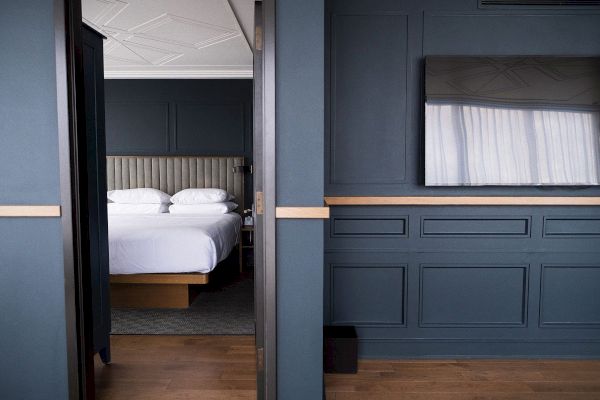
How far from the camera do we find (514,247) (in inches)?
100

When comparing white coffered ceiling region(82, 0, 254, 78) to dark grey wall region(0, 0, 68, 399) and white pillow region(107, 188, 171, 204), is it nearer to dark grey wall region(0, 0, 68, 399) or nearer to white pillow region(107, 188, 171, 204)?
white pillow region(107, 188, 171, 204)

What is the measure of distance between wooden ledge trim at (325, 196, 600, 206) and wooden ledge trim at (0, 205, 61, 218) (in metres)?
1.37

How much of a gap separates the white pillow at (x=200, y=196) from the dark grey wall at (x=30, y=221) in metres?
2.86

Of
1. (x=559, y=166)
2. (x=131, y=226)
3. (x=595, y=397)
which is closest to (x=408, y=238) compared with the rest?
(x=559, y=166)

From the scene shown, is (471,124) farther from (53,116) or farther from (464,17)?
(53,116)

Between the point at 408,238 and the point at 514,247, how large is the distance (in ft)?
2.09

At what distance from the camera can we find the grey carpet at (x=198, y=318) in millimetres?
2963

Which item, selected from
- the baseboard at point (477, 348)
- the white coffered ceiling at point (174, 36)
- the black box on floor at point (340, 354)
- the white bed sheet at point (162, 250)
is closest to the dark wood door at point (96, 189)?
the white bed sheet at point (162, 250)

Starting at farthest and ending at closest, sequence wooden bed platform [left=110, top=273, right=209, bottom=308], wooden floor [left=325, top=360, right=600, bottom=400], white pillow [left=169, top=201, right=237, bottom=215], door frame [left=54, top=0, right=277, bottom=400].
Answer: white pillow [left=169, top=201, right=237, bottom=215] < wooden bed platform [left=110, top=273, right=209, bottom=308] < wooden floor [left=325, top=360, right=600, bottom=400] < door frame [left=54, top=0, right=277, bottom=400]

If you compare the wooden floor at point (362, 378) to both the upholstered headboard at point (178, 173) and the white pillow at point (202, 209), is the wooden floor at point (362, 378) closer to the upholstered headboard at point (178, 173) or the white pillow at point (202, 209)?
the white pillow at point (202, 209)

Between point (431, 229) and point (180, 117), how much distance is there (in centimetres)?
356

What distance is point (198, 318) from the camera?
10.5 feet

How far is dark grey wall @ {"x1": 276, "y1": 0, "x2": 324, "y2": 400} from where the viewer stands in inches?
69.4

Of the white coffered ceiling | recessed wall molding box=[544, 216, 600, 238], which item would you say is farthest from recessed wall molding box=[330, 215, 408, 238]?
the white coffered ceiling
